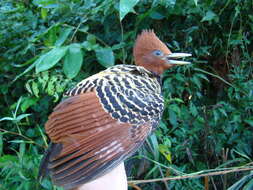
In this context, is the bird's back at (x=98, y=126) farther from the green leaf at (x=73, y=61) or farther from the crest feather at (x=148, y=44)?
the green leaf at (x=73, y=61)

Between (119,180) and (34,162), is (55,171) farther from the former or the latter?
(34,162)

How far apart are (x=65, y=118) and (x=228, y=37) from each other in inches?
45.5

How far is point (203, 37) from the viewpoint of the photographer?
1933 mm

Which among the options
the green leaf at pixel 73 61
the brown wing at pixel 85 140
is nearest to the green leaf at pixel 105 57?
the green leaf at pixel 73 61

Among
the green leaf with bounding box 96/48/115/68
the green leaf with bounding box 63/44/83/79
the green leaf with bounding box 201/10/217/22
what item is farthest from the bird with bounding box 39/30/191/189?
the green leaf with bounding box 201/10/217/22

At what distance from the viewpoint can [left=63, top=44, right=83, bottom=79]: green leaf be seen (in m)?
1.47

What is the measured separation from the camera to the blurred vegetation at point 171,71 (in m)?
1.67

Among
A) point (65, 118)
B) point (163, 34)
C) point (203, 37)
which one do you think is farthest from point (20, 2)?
point (65, 118)

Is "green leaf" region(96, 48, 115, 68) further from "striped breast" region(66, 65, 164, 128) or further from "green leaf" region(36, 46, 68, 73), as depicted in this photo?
"striped breast" region(66, 65, 164, 128)

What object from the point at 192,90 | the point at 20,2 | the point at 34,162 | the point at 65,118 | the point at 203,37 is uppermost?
the point at 20,2

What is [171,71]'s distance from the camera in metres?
1.83

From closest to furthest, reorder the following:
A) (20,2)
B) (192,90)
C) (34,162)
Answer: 1. (34,162)
2. (192,90)
3. (20,2)

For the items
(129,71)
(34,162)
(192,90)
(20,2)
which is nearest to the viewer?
(129,71)

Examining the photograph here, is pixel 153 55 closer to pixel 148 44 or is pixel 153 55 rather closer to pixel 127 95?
pixel 148 44
